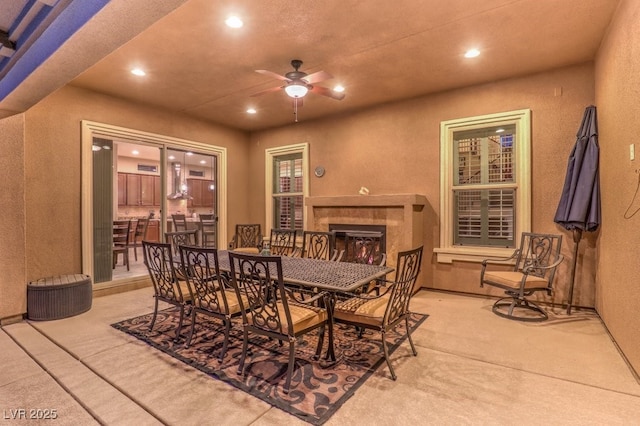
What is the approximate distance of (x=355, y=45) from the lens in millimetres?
3152

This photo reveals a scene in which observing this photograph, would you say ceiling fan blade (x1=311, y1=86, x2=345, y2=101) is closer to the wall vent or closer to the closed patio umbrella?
the closed patio umbrella

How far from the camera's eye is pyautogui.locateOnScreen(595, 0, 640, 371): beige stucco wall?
227cm

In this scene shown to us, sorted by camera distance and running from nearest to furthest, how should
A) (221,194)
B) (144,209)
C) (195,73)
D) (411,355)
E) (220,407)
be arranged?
(220,407) → (411,355) → (195,73) → (221,194) → (144,209)

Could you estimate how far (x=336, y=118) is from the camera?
5.46 metres

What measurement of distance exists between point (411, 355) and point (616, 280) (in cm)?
188

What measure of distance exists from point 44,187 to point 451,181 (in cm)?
519

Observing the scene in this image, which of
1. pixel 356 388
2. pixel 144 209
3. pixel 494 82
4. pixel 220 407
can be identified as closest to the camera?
pixel 220 407

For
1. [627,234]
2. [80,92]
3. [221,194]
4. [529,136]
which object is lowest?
[627,234]

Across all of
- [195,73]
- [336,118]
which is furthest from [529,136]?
[195,73]

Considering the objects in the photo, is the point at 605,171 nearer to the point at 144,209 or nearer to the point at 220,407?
the point at 220,407

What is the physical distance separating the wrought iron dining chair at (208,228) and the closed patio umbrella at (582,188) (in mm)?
5265

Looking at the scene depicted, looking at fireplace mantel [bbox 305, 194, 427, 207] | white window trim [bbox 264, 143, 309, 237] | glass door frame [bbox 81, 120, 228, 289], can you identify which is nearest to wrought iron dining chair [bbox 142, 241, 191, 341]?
glass door frame [bbox 81, 120, 228, 289]

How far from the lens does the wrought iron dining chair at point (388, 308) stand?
2295 mm

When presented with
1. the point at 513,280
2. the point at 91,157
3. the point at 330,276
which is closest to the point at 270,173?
the point at 91,157
